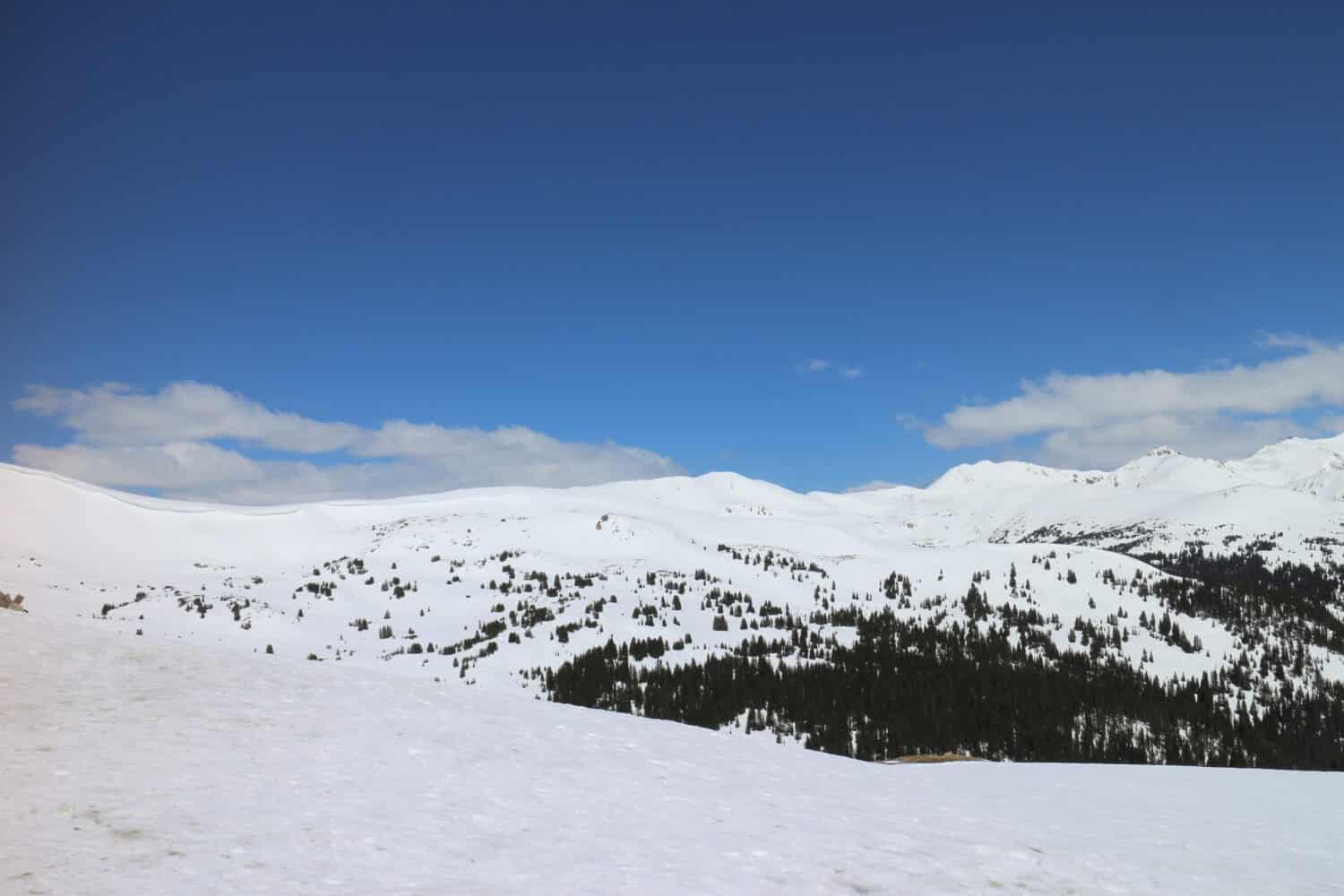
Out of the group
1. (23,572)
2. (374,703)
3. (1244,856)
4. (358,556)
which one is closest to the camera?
(1244,856)

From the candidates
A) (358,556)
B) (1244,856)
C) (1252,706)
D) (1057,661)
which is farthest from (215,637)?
(1252,706)

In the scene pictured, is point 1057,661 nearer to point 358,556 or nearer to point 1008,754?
point 1008,754

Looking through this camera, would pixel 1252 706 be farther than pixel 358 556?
No

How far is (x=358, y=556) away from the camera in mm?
47375

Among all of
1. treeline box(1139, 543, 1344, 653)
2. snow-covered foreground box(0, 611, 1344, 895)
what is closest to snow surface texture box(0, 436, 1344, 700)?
treeline box(1139, 543, 1344, 653)

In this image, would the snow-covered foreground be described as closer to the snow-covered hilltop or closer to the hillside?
the snow-covered hilltop

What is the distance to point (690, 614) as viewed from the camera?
4031 centimetres

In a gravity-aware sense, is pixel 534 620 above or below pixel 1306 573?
below

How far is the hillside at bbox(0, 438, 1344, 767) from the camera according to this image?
94.3ft

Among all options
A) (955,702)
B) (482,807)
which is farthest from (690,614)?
(482,807)

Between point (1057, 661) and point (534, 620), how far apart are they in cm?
3065

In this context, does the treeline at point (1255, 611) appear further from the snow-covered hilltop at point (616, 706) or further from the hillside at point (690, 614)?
the snow-covered hilltop at point (616, 706)

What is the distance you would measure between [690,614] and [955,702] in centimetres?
1456

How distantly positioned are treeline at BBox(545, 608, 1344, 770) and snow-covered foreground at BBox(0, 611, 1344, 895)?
14.5 metres
